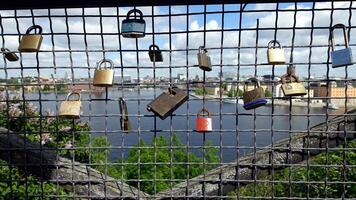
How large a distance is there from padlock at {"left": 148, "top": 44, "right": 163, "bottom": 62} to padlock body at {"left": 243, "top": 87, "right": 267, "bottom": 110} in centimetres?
53

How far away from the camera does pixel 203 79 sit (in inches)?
91.2

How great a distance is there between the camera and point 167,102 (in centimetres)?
228

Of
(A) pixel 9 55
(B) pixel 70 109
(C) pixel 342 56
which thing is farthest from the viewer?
(A) pixel 9 55

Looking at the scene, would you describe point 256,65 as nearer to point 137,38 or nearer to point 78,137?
point 137,38

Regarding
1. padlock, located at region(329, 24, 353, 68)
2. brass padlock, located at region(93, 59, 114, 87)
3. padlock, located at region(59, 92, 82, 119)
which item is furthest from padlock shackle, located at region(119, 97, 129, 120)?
padlock, located at region(329, 24, 353, 68)

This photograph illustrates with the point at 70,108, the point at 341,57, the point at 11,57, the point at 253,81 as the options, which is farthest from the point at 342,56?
the point at 11,57

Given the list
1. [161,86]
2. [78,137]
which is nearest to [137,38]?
[161,86]

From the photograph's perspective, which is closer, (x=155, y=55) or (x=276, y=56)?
(x=276, y=56)

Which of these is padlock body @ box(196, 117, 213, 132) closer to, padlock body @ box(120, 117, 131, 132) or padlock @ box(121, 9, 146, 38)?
padlock body @ box(120, 117, 131, 132)

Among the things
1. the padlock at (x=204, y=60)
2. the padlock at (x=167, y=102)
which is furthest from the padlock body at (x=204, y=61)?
the padlock at (x=167, y=102)

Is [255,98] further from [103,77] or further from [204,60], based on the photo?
[103,77]

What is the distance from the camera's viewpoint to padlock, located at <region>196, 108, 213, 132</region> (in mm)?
2281

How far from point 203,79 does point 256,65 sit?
31 cm

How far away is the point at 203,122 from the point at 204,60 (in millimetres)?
352
